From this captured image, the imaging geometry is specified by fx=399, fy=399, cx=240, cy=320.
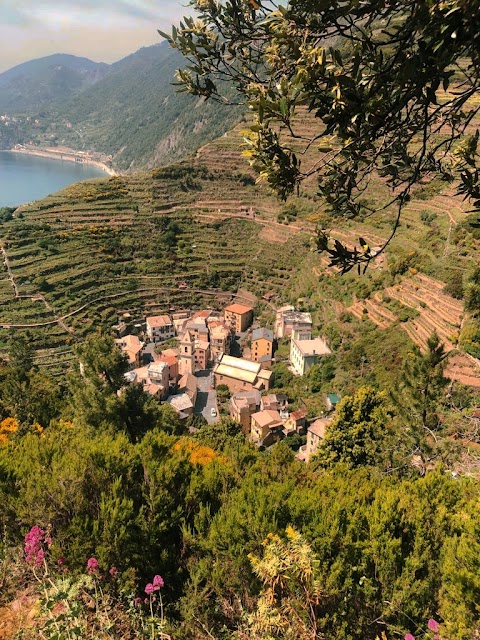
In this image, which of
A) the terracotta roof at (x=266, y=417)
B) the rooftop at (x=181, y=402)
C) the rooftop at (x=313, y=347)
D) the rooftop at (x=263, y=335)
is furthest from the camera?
the rooftop at (x=263, y=335)

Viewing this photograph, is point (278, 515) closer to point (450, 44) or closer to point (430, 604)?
point (430, 604)

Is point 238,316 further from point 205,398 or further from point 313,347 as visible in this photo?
point 313,347

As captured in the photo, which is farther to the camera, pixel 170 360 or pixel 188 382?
pixel 170 360

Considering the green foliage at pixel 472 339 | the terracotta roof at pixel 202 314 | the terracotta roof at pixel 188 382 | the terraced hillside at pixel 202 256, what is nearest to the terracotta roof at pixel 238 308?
the terracotta roof at pixel 202 314

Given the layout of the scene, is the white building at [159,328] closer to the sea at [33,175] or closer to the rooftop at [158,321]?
the rooftop at [158,321]

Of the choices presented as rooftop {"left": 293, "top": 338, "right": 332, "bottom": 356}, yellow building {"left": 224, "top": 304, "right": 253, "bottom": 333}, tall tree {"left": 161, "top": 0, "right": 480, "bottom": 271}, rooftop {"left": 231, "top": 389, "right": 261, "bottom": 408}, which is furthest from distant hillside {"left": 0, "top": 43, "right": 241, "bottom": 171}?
tall tree {"left": 161, "top": 0, "right": 480, "bottom": 271}

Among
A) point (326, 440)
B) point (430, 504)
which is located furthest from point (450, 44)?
point (326, 440)

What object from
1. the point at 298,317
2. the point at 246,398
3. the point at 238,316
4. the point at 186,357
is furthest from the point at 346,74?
the point at 238,316
